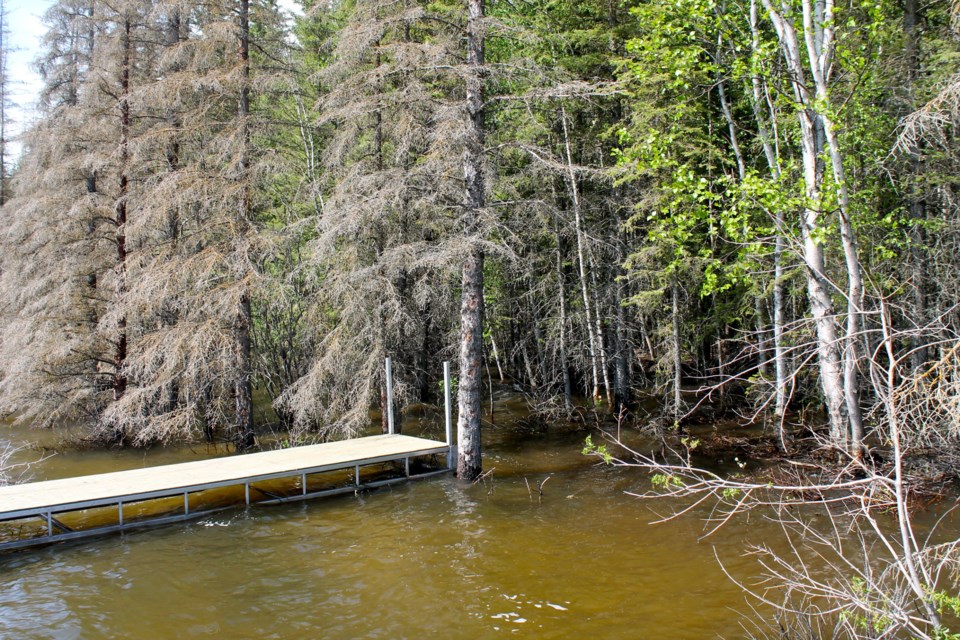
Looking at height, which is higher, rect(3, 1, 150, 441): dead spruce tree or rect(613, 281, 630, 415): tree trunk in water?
rect(3, 1, 150, 441): dead spruce tree

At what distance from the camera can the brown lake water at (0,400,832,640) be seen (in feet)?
20.4

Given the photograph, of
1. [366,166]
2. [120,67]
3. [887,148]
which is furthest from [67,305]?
[887,148]

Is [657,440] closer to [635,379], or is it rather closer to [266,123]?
[635,379]

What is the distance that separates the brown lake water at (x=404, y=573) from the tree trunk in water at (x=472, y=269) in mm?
1256

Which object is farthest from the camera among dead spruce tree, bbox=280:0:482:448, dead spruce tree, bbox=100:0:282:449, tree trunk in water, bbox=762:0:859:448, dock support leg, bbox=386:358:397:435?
dead spruce tree, bbox=100:0:282:449

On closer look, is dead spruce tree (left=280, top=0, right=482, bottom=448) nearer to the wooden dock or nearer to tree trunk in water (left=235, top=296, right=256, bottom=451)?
tree trunk in water (left=235, top=296, right=256, bottom=451)

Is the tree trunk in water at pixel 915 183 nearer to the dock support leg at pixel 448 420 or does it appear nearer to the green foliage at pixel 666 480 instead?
the green foliage at pixel 666 480

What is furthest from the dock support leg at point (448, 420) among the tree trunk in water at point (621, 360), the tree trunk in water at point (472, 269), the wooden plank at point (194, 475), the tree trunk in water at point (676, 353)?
the tree trunk in water at point (621, 360)

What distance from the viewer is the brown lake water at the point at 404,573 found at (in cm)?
622

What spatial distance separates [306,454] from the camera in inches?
443

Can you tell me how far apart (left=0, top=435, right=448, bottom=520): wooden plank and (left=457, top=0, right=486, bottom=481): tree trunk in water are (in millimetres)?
1112

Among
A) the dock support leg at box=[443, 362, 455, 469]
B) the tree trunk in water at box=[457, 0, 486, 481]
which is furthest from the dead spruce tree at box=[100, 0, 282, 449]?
the tree trunk in water at box=[457, 0, 486, 481]

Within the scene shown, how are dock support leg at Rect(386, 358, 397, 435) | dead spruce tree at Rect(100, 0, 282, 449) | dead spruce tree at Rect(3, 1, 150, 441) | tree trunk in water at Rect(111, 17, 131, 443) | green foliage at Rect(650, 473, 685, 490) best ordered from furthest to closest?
tree trunk in water at Rect(111, 17, 131, 443) → dead spruce tree at Rect(3, 1, 150, 441) → dead spruce tree at Rect(100, 0, 282, 449) → dock support leg at Rect(386, 358, 397, 435) → green foliage at Rect(650, 473, 685, 490)

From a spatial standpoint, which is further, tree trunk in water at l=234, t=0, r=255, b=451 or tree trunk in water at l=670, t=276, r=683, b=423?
tree trunk in water at l=670, t=276, r=683, b=423
